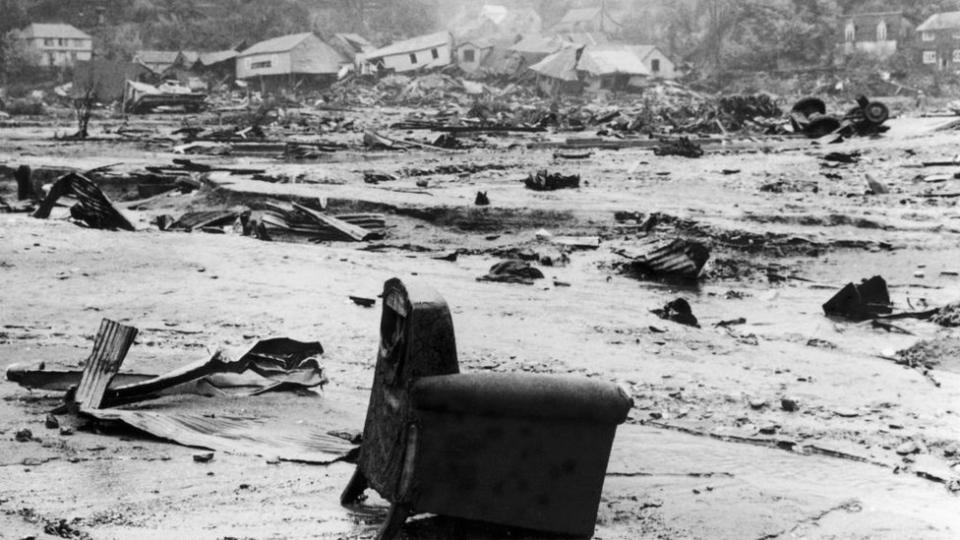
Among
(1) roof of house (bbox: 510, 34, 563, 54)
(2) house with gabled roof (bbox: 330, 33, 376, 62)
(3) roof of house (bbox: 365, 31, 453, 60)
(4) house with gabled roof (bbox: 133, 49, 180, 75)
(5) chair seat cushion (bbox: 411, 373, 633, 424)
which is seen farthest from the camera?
(1) roof of house (bbox: 510, 34, 563, 54)

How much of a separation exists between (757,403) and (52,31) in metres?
63.9

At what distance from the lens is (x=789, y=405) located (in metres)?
5.18

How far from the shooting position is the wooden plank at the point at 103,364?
4289 mm

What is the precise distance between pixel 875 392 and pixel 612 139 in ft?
65.1

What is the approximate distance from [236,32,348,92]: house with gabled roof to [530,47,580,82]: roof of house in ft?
42.0

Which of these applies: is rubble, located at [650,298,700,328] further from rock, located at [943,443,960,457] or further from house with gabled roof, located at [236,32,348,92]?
house with gabled roof, located at [236,32,348,92]

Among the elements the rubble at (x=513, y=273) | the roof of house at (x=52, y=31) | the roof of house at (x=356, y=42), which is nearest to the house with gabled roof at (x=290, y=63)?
the roof of house at (x=356, y=42)

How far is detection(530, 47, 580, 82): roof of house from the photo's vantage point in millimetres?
57062

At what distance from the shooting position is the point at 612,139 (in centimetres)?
2503

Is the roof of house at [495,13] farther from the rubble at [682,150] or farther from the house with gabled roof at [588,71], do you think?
the rubble at [682,150]

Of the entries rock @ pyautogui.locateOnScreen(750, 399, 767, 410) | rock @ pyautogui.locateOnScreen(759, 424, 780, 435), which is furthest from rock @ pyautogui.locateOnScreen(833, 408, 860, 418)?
rock @ pyautogui.locateOnScreen(759, 424, 780, 435)

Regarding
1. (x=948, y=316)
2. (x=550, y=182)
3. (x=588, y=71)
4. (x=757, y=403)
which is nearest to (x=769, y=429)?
(x=757, y=403)

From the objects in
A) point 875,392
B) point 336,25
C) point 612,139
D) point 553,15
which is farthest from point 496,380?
point 553,15

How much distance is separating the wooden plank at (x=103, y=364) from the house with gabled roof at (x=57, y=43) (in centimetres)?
5866
